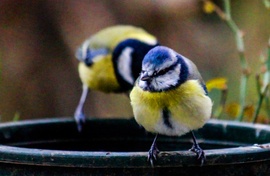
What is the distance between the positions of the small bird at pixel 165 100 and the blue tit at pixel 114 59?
1.27 meters

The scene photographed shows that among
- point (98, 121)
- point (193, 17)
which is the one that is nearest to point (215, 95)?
point (193, 17)

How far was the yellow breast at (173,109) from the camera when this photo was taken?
1979 millimetres

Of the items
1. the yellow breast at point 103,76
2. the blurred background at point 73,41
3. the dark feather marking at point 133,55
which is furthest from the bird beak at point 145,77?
the blurred background at point 73,41

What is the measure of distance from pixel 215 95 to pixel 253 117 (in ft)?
8.13

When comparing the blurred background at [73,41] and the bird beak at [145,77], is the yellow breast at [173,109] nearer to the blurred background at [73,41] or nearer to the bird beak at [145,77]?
the bird beak at [145,77]

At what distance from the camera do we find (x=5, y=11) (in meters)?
4.82

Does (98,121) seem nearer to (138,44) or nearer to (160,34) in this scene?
(138,44)

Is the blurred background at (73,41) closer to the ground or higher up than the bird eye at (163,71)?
closer to the ground

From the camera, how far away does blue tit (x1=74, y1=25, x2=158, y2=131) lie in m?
3.42

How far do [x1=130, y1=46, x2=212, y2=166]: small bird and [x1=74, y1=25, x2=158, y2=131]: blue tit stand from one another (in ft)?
4.18

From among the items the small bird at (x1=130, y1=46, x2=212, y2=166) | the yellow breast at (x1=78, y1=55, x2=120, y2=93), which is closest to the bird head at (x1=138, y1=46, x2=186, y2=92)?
the small bird at (x1=130, y1=46, x2=212, y2=166)

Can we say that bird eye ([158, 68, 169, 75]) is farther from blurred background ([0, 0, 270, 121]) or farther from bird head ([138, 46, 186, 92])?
blurred background ([0, 0, 270, 121])

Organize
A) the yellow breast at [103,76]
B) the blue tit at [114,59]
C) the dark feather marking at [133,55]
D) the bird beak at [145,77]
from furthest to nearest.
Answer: the yellow breast at [103,76], the blue tit at [114,59], the dark feather marking at [133,55], the bird beak at [145,77]

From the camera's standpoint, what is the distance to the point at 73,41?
492cm
